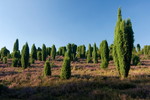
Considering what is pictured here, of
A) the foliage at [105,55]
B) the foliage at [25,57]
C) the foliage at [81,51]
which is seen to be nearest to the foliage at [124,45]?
the foliage at [105,55]

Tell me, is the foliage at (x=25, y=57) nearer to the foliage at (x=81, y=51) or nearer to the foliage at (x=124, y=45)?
the foliage at (x=124, y=45)

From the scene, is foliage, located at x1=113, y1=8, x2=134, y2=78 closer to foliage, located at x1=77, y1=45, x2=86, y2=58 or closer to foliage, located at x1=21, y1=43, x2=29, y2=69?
foliage, located at x1=21, y1=43, x2=29, y2=69

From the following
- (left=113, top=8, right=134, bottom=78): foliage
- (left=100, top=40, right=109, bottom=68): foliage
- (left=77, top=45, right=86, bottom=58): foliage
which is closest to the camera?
(left=113, top=8, right=134, bottom=78): foliage

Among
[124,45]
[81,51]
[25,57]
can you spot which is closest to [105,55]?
[124,45]

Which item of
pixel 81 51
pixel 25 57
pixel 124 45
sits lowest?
pixel 25 57

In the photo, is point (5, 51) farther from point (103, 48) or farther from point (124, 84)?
point (124, 84)

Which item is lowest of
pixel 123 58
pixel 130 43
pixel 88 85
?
pixel 88 85

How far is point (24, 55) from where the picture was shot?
4281 cm

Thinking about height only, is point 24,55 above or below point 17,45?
below

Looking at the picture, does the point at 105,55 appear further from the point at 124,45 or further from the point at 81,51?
the point at 81,51

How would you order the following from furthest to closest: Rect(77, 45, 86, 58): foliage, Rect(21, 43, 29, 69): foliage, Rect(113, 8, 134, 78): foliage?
Rect(77, 45, 86, 58): foliage < Rect(21, 43, 29, 69): foliage < Rect(113, 8, 134, 78): foliage

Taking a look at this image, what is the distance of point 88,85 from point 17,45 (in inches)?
3334

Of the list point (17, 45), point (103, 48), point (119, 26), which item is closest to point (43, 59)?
point (103, 48)

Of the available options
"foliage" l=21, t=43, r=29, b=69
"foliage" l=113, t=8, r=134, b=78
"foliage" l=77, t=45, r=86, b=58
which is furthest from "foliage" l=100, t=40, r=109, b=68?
"foliage" l=77, t=45, r=86, b=58
